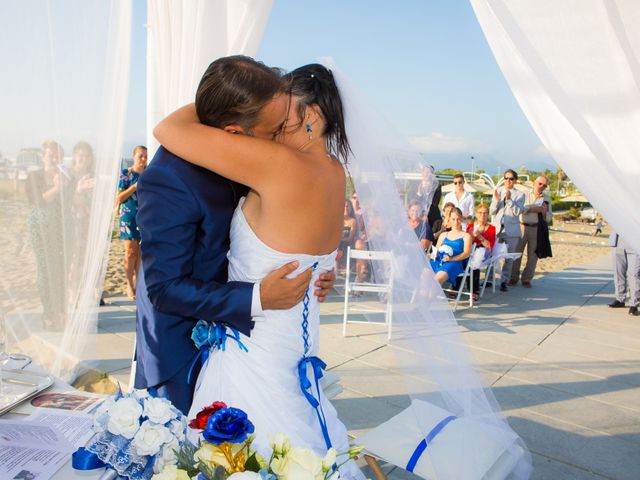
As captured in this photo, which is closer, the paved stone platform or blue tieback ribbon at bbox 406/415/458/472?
blue tieback ribbon at bbox 406/415/458/472

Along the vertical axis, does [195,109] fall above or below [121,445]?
above

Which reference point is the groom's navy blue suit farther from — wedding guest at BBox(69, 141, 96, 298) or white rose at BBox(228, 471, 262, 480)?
wedding guest at BBox(69, 141, 96, 298)

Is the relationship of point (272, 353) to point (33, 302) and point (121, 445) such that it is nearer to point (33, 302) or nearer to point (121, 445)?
point (121, 445)

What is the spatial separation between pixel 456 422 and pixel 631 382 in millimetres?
3470

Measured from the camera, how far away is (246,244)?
5.66ft

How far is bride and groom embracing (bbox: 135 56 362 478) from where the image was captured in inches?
63.1

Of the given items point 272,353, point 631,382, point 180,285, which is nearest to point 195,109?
point 180,285

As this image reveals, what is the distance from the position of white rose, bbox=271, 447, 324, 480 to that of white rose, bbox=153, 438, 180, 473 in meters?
0.22

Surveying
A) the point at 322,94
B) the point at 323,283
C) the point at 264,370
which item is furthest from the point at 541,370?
the point at 322,94

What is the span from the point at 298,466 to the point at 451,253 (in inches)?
249

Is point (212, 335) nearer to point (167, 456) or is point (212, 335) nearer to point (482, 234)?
point (167, 456)

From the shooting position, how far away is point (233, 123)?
5.52 ft

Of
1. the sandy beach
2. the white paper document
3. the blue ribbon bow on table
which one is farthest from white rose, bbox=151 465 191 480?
the sandy beach

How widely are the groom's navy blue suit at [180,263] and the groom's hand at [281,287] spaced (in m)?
0.05
